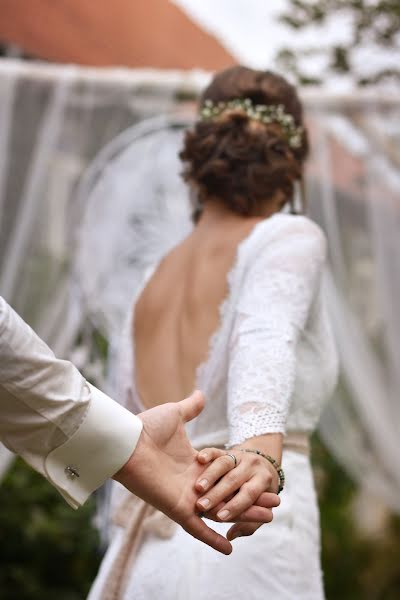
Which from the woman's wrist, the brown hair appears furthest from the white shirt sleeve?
the brown hair

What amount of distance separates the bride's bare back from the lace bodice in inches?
1.6

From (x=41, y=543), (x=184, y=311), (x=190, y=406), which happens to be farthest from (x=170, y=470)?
(x=41, y=543)

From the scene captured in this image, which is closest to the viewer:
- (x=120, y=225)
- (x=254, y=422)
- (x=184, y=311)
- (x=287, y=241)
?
(x=254, y=422)

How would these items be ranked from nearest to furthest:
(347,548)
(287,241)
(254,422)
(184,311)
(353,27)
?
(254,422) → (287,241) → (184,311) → (353,27) → (347,548)

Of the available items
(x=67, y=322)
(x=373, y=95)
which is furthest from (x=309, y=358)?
(x=67, y=322)

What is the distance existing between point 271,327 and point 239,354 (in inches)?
3.1

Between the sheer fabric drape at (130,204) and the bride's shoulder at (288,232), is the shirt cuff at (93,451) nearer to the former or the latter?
the bride's shoulder at (288,232)

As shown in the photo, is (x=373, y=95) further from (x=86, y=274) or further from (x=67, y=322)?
(x=67, y=322)

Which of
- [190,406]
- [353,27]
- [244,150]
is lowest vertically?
[190,406]

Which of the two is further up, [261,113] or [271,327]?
[261,113]

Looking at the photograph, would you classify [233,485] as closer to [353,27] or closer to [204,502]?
[204,502]

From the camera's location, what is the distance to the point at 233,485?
127 centimetres

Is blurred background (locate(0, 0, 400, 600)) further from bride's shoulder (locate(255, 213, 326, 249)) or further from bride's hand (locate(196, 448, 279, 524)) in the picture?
bride's hand (locate(196, 448, 279, 524))

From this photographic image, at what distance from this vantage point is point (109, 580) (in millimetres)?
1678
